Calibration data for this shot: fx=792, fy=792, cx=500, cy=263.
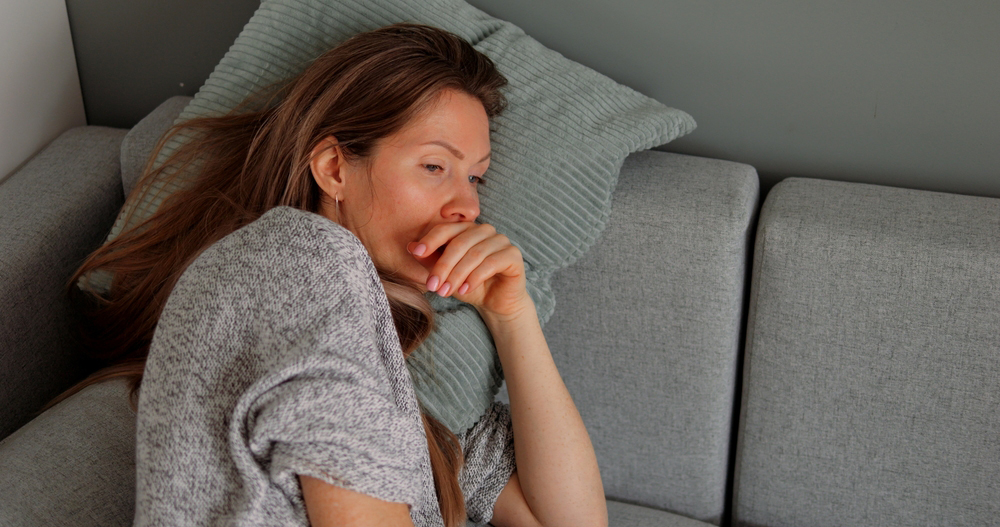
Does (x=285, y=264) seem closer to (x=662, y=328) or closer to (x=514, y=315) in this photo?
(x=514, y=315)

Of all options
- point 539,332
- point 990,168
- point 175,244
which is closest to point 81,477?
point 175,244

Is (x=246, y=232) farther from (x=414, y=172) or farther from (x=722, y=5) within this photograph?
(x=722, y=5)

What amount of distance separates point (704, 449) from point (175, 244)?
811 mm

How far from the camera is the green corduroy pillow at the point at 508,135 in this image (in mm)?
1033

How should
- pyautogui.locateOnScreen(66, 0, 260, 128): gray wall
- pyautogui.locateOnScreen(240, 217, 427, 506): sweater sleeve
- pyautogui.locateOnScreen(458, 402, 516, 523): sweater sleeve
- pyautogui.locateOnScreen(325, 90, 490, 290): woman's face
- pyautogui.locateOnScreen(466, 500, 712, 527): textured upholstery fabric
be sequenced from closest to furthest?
pyautogui.locateOnScreen(240, 217, 427, 506): sweater sleeve < pyautogui.locateOnScreen(325, 90, 490, 290): woman's face < pyautogui.locateOnScreen(458, 402, 516, 523): sweater sleeve < pyautogui.locateOnScreen(466, 500, 712, 527): textured upholstery fabric < pyautogui.locateOnScreen(66, 0, 260, 128): gray wall

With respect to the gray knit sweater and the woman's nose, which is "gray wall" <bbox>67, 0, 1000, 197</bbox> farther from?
the gray knit sweater

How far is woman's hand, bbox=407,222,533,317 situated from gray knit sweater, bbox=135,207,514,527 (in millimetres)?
210

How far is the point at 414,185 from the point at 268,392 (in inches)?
15.3

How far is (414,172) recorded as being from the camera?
947mm

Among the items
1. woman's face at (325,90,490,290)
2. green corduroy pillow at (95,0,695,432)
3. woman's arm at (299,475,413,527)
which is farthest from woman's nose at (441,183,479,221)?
woman's arm at (299,475,413,527)

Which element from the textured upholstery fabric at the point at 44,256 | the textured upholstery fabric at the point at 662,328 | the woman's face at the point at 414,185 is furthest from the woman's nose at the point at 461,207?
the textured upholstery fabric at the point at 44,256

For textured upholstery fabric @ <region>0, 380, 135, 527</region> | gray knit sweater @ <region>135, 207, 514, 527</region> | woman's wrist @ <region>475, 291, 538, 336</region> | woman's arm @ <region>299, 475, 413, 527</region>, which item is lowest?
textured upholstery fabric @ <region>0, 380, 135, 527</region>

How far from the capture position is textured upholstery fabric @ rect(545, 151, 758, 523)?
1110 mm

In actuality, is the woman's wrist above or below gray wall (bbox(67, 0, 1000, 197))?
below
